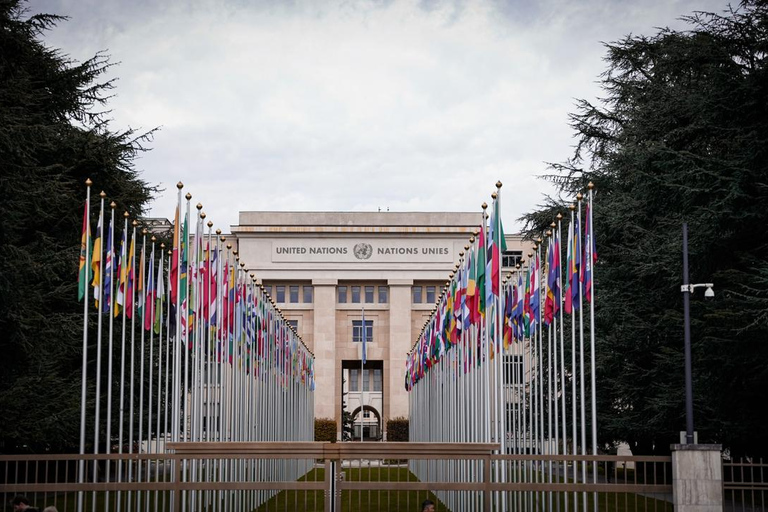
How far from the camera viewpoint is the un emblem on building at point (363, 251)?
86.2 meters

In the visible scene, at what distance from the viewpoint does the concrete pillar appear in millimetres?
17438

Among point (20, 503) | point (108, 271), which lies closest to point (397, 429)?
point (108, 271)

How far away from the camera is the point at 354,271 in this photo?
3393 inches

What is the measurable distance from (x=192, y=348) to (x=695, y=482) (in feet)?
67.3

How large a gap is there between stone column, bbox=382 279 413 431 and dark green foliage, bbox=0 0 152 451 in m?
43.9

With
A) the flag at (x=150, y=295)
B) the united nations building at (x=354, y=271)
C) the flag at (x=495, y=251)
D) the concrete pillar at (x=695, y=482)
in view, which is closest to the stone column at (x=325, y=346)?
the united nations building at (x=354, y=271)

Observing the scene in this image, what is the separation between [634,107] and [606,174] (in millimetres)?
3418

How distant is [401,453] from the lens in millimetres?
17984

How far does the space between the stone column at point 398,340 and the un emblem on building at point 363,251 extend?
2.96 m

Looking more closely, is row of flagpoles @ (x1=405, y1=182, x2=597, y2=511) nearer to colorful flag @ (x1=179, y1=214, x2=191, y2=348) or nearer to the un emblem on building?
colorful flag @ (x1=179, y1=214, x2=191, y2=348)

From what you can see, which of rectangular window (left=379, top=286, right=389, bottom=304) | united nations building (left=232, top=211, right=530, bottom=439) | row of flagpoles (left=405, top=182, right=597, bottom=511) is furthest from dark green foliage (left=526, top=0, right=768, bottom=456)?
rectangular window (left=379, top=286, right=389, bottom=304)

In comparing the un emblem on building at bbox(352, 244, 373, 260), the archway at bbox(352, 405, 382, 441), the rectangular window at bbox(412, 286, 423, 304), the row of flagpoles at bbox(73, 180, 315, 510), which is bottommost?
the archway at bbox(352, 405, 382, 441)

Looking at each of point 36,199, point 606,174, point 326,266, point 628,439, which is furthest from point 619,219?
point 326,266

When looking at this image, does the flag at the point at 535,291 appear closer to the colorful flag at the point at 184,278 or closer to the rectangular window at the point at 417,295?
the colorful flag at the point at 184,278
